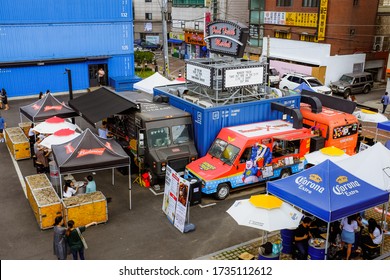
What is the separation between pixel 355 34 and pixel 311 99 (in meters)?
22.4

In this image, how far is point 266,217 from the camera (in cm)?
1062

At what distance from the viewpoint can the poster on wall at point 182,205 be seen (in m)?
13.0

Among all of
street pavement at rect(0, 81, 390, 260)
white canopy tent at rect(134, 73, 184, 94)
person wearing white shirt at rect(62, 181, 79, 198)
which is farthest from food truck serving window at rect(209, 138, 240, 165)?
white canopy tent at rect(134, 73, 184, 94)

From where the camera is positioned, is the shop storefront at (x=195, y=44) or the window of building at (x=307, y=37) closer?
the window of building at (x=307, y=37)

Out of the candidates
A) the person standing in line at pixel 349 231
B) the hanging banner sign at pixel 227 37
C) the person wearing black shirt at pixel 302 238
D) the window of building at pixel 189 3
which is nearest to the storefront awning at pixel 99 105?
the hanging banner sign at pixel 227 37

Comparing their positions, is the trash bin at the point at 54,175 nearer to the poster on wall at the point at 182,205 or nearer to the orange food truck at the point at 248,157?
the orange food truck at the point at 248,157

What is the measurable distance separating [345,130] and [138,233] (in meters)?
11.2

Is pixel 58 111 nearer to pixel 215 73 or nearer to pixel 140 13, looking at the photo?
pixel 215 73

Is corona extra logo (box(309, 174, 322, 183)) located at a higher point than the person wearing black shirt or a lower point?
higher

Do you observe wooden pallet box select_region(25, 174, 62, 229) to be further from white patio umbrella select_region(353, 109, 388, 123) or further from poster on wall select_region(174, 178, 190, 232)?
white patio umbrella select_region(353, 109, 388, 123)

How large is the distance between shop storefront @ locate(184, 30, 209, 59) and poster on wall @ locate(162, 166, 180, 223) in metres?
40.0

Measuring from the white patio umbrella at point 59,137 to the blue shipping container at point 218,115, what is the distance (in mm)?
4914

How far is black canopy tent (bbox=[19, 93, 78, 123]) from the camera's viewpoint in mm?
19938

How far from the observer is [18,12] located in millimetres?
31812
